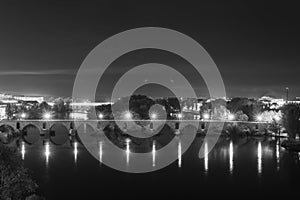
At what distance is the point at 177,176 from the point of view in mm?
11453

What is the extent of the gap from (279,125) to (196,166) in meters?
11.1

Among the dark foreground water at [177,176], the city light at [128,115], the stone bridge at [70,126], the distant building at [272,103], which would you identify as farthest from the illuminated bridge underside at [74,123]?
the distant building at [272,103]

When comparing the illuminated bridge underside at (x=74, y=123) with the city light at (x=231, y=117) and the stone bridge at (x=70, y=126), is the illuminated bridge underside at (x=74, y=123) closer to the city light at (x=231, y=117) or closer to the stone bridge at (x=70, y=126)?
the stone bridge at (x=70, y=126)

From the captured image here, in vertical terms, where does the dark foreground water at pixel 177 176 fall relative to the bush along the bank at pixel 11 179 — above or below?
below

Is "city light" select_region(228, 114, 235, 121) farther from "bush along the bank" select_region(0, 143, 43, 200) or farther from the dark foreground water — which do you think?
"bush along the bank" select_region(0, 143, 43, 200)

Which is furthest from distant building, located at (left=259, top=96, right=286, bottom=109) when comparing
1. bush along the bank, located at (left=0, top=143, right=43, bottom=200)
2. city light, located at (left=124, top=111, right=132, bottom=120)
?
bush along the bank, located at (left=0, top=143, right=43, bottom=200)

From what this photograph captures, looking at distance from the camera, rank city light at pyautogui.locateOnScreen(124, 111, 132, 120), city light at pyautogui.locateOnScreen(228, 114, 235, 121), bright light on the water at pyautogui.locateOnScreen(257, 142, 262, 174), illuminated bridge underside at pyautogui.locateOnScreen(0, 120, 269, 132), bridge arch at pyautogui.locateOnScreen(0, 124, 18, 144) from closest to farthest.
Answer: bright light on the water at pyautogui.locateOnScreen(257, 142, 262, 174), bridge arch at pyautogui.locateOnScreen(0, 124, 18, 144), illuminated bridge underside at pyautogui.locateOnScreen(0, 120, 269, 132), city light at pyautogui.locateOnScreen(124, 111, 132, 120), city light at pyautogui.locateOnScreen(228, 114, 235, 121)

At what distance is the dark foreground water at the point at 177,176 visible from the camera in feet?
31.7

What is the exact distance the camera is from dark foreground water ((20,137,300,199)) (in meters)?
9.66

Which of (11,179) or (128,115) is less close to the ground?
(128,115)

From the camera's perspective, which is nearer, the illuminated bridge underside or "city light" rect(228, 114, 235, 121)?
the illuminated bridge underside

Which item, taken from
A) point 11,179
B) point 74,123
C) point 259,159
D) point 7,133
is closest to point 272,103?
point 74,123

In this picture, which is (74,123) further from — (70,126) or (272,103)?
(272,103)

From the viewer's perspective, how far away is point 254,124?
924 inches
